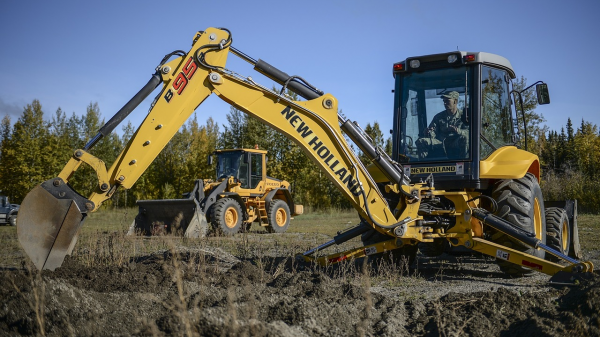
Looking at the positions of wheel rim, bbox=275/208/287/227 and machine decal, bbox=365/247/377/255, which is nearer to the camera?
machine decal, bbox=365/247/377/255

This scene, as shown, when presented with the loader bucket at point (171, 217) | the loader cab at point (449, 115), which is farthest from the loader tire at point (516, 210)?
the loader bucket at point (171, 217)

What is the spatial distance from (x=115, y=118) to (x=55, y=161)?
31.6 metres

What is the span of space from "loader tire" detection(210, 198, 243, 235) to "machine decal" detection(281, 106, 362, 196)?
7789 mm

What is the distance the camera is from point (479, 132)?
267 inches

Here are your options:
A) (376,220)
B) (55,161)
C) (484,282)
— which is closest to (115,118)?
(376,220)

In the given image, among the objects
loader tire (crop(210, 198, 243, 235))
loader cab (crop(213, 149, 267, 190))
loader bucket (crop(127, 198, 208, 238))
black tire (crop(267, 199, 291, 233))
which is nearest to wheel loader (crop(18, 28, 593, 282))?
loader bucket (crop(127, 198, 208, 238))

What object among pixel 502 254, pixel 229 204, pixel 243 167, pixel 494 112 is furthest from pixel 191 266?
pixel 243 167

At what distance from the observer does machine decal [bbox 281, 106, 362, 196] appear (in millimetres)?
6242

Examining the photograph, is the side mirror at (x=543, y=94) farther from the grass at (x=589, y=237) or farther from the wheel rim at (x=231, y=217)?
the wheel rim at (x=231, y=217)

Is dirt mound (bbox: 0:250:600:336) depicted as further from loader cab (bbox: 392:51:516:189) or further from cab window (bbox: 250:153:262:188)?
cab window (bbox: 250:153:262:188)

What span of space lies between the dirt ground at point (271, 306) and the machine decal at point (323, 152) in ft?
3.61

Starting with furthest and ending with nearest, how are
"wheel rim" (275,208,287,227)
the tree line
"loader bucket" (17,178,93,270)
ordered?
1. the tree line
2. "wheel rim" (275,208,287,227)
3. "loader bucket" (17,178,93,270)

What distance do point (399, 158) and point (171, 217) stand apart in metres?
8.35

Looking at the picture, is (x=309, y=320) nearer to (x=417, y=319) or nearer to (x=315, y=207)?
(x=417, y=319)
